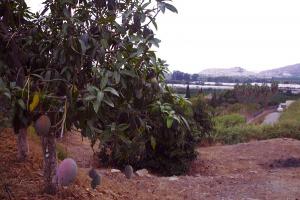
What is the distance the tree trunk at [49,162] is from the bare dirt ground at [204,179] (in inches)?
3.1

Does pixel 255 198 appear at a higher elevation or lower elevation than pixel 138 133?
lower

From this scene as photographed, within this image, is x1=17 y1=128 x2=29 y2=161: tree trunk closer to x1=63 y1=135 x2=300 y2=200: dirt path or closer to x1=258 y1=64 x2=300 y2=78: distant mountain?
x1=63 y1=135 x2=300 y2=200: dirt path

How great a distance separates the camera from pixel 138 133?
2789 mm

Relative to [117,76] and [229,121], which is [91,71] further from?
[229,121]

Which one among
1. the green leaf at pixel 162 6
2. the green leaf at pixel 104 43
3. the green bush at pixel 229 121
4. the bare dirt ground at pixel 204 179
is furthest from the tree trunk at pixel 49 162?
the green bush at pixel 229 121

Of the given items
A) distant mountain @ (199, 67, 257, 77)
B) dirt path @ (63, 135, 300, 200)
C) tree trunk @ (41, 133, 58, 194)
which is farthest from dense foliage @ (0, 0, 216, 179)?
distant mountain @ (199, 67, 257, 77)

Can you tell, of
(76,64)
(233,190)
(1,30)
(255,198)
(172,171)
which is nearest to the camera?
(76,64)

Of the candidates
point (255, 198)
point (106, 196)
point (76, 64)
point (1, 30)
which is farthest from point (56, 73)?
point (255, 198)

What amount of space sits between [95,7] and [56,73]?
0.52m

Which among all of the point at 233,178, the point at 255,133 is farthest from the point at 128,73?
the point at 255,133

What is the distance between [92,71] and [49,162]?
1.29 m

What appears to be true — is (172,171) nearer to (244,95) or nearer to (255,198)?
(255,198)

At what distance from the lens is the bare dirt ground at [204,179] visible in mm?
4242

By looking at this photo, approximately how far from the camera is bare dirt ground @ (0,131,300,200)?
4.24 meters
